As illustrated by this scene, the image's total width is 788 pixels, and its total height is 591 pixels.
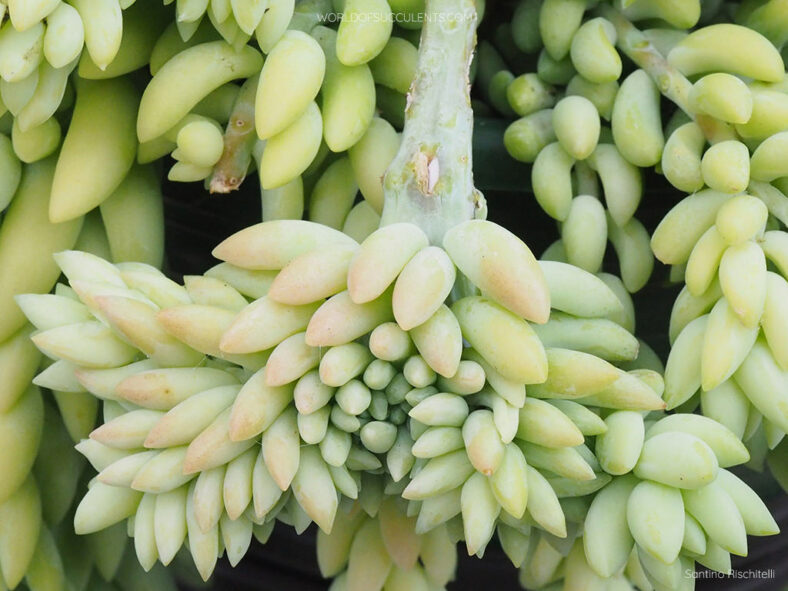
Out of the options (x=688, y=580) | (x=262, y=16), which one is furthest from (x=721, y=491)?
(x=262, y=16)

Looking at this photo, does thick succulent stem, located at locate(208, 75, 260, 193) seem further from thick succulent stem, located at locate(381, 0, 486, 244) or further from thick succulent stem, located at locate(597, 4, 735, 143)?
thick succulent stem, located at locate(597, 4, 735, 143)

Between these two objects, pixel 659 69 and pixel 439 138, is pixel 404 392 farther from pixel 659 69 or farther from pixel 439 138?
pixel 659 69

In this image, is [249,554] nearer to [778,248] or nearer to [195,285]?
[195,285]

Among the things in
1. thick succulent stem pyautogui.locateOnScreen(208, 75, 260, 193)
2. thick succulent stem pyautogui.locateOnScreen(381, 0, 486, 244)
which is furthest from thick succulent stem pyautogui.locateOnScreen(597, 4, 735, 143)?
thick succulent stem pyautogui.locateOnScreen(208, 75, 260, 193)

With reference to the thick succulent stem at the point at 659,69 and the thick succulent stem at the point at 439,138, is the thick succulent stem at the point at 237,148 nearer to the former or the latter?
the thick succulent stem at the point at 439,138

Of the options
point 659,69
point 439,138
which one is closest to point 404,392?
point 439,138

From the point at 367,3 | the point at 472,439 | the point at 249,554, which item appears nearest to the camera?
the point at 472,439
